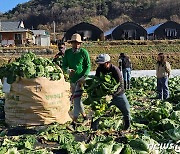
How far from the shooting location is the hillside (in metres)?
117

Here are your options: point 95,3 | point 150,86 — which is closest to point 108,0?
point 95,3

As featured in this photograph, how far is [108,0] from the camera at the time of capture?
14950 centimetres

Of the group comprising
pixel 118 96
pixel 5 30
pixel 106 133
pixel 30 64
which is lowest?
pixel 106 133

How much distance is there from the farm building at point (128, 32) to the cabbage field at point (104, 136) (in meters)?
53.3

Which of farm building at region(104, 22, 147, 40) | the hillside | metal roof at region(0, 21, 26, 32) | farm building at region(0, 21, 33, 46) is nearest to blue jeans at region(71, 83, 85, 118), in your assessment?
farm building at region(0, 21, 33, 46)

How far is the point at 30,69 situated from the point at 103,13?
127m

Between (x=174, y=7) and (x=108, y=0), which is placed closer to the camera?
(x=174, y=7)

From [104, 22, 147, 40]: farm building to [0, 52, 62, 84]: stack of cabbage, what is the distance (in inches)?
2096

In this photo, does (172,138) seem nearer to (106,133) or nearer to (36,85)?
(106,133)

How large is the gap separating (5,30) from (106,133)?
52886 millimetres

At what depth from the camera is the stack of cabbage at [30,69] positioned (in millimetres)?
7836

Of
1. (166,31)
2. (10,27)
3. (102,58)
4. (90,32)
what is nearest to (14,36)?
(10,27)

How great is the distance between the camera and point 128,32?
61781mm

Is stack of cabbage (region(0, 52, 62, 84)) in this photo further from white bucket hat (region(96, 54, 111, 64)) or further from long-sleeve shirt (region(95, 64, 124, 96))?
white bucket hat (region(96, 54, 111, 64))
